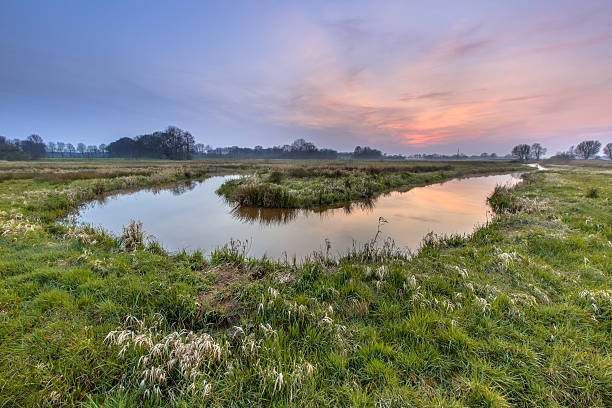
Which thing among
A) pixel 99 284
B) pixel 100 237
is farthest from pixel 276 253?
pixel 100 237

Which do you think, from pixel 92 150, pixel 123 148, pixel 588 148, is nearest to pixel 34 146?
pixel 123 148

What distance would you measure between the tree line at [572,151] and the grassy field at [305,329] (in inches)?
6313

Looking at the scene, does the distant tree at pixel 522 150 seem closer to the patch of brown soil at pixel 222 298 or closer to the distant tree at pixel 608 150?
the distant tree at pixel 608 150

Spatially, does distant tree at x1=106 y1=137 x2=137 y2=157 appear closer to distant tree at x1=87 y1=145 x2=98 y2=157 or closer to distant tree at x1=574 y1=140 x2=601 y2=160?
distant tree at x1=87 y1=145 x2=98 y2=157

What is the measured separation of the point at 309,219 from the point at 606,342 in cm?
972

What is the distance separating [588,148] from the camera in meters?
109

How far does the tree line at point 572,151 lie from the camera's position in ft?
356

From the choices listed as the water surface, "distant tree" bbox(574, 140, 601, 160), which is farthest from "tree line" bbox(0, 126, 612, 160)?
the water surface

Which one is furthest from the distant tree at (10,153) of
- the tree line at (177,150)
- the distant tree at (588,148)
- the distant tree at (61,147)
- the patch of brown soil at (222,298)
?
the distant tree at (588,148)

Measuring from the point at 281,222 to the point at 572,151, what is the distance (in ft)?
607

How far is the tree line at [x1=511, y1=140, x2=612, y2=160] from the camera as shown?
108375 millimetres

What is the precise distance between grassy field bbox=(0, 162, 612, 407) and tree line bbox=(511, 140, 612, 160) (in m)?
160

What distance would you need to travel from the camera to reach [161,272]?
535 centimetres

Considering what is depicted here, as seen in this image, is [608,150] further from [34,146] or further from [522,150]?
[34,146]
